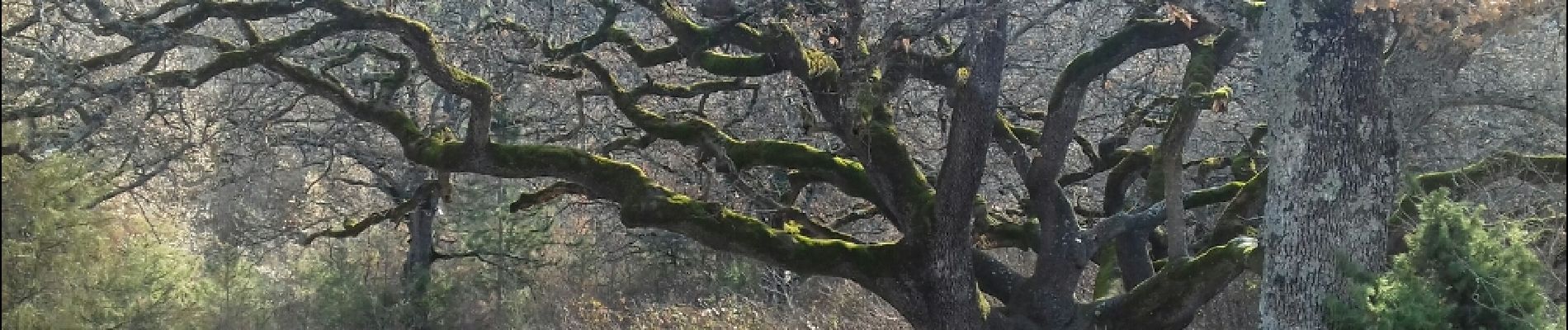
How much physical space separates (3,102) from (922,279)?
4355 mm

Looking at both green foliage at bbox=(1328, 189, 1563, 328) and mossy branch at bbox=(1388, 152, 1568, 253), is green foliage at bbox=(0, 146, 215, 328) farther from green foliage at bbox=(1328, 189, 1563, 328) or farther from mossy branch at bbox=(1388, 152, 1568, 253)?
mossy branch at bbox=(1388, 152, 1568, 253)

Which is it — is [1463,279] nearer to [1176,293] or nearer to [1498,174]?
[1176,293]

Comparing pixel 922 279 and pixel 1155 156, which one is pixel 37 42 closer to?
pixel 922 279

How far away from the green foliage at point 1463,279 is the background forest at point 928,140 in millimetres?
12

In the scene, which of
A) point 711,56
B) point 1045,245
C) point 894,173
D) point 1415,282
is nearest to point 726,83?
point 711,56

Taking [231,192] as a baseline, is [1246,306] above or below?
below

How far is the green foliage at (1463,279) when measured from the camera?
4.03 metres

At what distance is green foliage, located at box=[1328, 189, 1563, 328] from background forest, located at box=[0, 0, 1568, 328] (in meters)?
0.01

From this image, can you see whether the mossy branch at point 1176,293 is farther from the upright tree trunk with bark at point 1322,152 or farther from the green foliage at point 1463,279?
the green foliage at point 1463,279

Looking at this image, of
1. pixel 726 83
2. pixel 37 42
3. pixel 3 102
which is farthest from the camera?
pixel 726 83

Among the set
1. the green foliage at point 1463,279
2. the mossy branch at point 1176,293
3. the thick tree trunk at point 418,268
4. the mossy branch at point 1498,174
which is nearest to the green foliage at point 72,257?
the thick tree trunk at point 418,268

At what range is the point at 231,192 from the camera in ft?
45.9

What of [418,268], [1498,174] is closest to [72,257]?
[418,268]

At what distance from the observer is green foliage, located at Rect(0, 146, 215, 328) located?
5148mm
